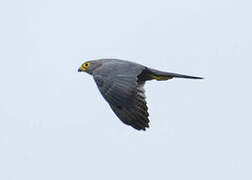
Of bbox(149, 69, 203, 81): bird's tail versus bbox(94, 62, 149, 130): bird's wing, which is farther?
bbox(149, 69, 203, 81): bird's tail

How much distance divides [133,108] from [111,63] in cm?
197

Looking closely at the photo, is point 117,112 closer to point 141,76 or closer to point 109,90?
point 109,90

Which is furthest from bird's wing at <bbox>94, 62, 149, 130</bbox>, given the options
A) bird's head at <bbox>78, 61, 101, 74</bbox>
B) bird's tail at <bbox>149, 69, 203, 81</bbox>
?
bird's head at <bbox>78, 61, 101, 74</bbox>

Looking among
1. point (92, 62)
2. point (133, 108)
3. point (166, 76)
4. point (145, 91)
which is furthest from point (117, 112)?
point (92, 62)

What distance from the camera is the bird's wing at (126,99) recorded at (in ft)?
41.3

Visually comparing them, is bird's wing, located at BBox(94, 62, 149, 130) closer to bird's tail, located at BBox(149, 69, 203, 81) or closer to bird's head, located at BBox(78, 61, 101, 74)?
bird's tail, located at BBox(149, 69, 203, 81)

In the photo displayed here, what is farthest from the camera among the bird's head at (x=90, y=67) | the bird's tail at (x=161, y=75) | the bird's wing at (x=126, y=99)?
the bird's head at (x=90, y=67)

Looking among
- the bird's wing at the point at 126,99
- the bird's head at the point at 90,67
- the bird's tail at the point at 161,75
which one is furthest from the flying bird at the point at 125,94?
the bird's head at the point at 90,67

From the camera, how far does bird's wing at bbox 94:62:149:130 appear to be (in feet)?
41.3

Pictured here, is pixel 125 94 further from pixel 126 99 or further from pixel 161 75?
pixel 161 75

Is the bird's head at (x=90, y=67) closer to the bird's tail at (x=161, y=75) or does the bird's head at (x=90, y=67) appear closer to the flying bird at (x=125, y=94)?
the bird's tail at (x=161, y=75)

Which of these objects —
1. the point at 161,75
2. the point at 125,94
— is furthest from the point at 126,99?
the point at 161,75

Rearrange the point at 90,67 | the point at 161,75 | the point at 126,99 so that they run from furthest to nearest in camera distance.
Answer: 1. the point at 90,67
2. the point at 161,75
3. the point at 126,99

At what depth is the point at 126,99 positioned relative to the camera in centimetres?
1257
